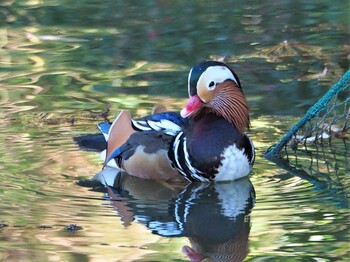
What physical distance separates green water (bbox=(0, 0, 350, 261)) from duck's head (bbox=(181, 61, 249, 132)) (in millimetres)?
401

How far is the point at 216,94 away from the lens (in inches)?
258

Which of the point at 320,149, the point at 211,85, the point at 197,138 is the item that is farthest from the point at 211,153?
the point at 320,149

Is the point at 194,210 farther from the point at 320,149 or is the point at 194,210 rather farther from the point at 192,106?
the point at 320,149

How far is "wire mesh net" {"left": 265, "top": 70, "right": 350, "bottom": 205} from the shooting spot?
6531mm

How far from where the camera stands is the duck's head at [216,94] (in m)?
6.37

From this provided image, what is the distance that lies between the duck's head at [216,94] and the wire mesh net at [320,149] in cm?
40

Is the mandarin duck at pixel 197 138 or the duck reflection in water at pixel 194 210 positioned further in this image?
the mandarin duck at pixel 197 138

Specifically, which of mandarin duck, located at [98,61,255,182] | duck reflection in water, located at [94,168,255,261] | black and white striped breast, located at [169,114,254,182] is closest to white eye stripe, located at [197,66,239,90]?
mandarin duck, located at [98,61,255,182]

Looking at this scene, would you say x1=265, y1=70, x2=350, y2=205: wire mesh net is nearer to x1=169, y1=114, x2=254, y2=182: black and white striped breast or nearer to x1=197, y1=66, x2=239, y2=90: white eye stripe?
x1=169, y1=114, x2=254, y2=182: black and white striped breast

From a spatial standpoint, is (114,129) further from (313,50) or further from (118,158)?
(313,50)

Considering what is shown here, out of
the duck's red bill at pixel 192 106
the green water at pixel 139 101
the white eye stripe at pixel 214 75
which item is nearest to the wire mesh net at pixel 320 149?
the green water at pixel 139 101

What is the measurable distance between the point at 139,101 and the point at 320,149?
1.71 m

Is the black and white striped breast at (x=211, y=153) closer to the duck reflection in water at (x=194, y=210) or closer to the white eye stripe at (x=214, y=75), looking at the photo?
the duck reflection in water at (x=194, y=210)

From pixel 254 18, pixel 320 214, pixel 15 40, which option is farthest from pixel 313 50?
pixel 320 214
